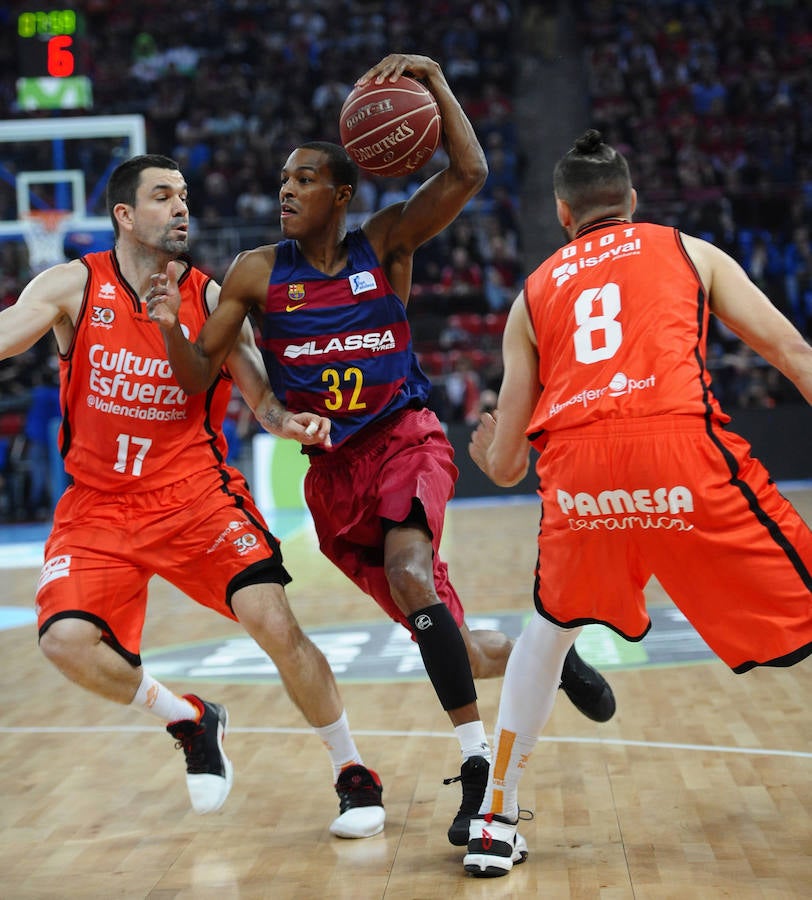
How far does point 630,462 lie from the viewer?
3021mm

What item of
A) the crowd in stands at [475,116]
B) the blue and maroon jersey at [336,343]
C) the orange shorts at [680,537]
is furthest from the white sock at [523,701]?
the crowd in stands at [475,116]

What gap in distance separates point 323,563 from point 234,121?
1162 cm

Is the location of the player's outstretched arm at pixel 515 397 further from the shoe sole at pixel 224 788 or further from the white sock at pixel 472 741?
the shoe sole at pixel 224 788

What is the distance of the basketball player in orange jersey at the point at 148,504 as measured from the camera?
3801 mm

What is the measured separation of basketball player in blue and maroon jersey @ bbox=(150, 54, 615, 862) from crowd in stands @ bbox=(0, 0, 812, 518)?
10626 millimetres

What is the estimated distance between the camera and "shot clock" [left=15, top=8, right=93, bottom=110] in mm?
13484

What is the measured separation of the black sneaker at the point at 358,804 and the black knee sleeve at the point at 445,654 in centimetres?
41

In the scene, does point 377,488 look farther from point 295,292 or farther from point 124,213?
point 124,213

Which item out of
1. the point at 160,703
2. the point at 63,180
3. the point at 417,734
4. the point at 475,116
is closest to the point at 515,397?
the point at 160,703

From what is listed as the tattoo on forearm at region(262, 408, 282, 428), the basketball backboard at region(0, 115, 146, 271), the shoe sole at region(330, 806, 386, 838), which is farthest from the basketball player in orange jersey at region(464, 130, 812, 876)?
the basketball backboard at region(0, 115, 146, 271)

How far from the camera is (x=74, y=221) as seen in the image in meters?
13.6

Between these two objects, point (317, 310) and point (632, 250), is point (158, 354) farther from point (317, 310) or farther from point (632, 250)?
point (632, 250)

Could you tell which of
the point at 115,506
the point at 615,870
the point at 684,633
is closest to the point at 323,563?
the point at 684,633

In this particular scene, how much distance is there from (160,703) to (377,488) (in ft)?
3.38
